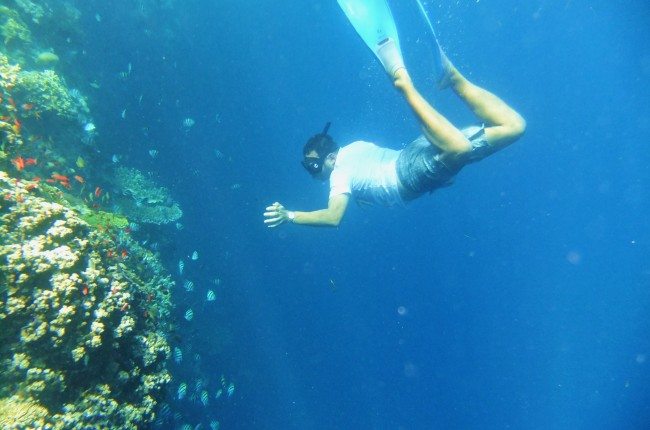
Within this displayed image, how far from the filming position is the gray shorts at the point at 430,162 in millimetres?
4105

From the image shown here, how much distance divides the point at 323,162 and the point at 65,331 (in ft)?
11.9

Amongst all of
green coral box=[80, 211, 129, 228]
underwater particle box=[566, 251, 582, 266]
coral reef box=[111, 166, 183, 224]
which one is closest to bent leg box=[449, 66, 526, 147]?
green coral box=[80, 211, 129, 228]

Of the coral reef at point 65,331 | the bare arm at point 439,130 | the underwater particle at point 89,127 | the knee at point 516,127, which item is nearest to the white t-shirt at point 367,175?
the bare arm at point 439,130

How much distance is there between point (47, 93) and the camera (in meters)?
8.33

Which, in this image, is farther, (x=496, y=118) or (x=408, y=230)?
(x=408, y=230)

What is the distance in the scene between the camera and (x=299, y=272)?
1048 inches

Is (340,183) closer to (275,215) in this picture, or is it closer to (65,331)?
(275,215)

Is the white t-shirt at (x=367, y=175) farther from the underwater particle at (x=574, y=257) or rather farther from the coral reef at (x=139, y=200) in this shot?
the underwater particle at (x=574, y=257)

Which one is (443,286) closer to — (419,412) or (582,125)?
(419,412)

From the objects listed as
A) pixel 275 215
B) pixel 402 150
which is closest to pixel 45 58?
pixel 275 215

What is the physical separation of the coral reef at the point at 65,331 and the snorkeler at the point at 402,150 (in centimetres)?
212

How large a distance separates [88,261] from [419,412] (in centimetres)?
4291

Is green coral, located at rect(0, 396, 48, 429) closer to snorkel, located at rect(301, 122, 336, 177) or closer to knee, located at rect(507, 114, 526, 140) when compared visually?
snorkel, located at rect(301, 122, 336, 177)

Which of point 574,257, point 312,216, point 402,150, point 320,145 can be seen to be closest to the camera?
point 402,150
